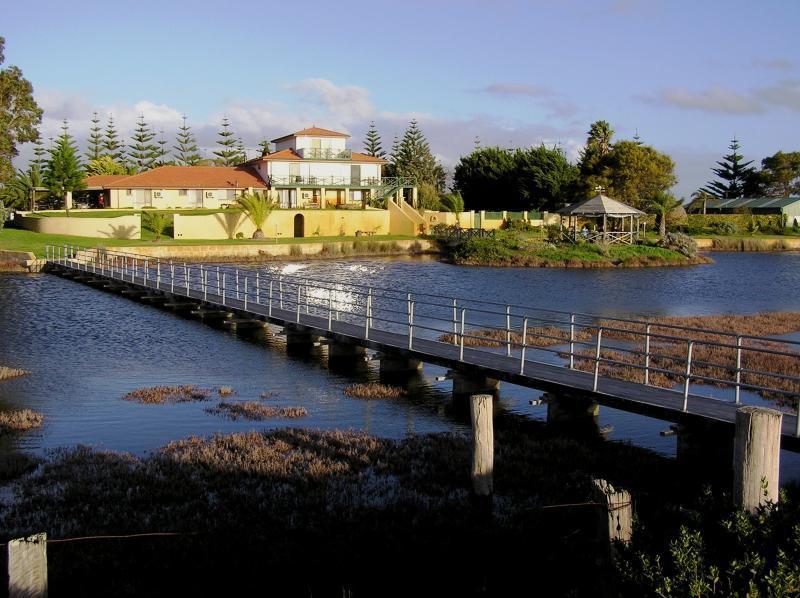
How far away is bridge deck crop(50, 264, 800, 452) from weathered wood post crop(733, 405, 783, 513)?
4.49 meters

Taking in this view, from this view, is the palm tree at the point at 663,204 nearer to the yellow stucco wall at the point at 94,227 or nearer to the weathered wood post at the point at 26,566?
the yellow stucco wall at the point at 94,227

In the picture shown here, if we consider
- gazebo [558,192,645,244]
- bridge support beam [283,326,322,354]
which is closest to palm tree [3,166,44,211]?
gazebo [558,192,645,244]

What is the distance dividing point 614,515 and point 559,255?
59.5m

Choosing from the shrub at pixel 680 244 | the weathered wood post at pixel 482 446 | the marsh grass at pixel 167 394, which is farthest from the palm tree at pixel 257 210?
the weathered wood post at pixel 482 446

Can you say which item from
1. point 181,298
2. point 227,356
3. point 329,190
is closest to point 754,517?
point 227,356

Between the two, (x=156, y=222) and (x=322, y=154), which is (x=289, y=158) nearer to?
(x=322, y=154)

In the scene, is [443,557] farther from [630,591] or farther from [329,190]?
[329,190]

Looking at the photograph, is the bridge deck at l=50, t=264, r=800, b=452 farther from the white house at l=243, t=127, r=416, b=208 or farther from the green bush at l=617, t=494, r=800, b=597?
the white house at l=243, t=127, r=416, b=208

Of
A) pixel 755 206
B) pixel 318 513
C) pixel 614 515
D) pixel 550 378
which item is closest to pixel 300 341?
pixel 550 378

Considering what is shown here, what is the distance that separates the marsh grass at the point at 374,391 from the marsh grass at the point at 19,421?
630 cm

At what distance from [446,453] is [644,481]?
2.93m

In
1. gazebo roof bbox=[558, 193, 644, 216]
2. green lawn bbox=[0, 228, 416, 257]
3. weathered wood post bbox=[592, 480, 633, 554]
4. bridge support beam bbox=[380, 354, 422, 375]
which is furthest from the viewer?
gazebo roof bbox=[558, 193, 644, 216]

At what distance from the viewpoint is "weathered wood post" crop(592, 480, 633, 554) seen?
7.74 meters

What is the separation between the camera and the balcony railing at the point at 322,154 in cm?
8181
